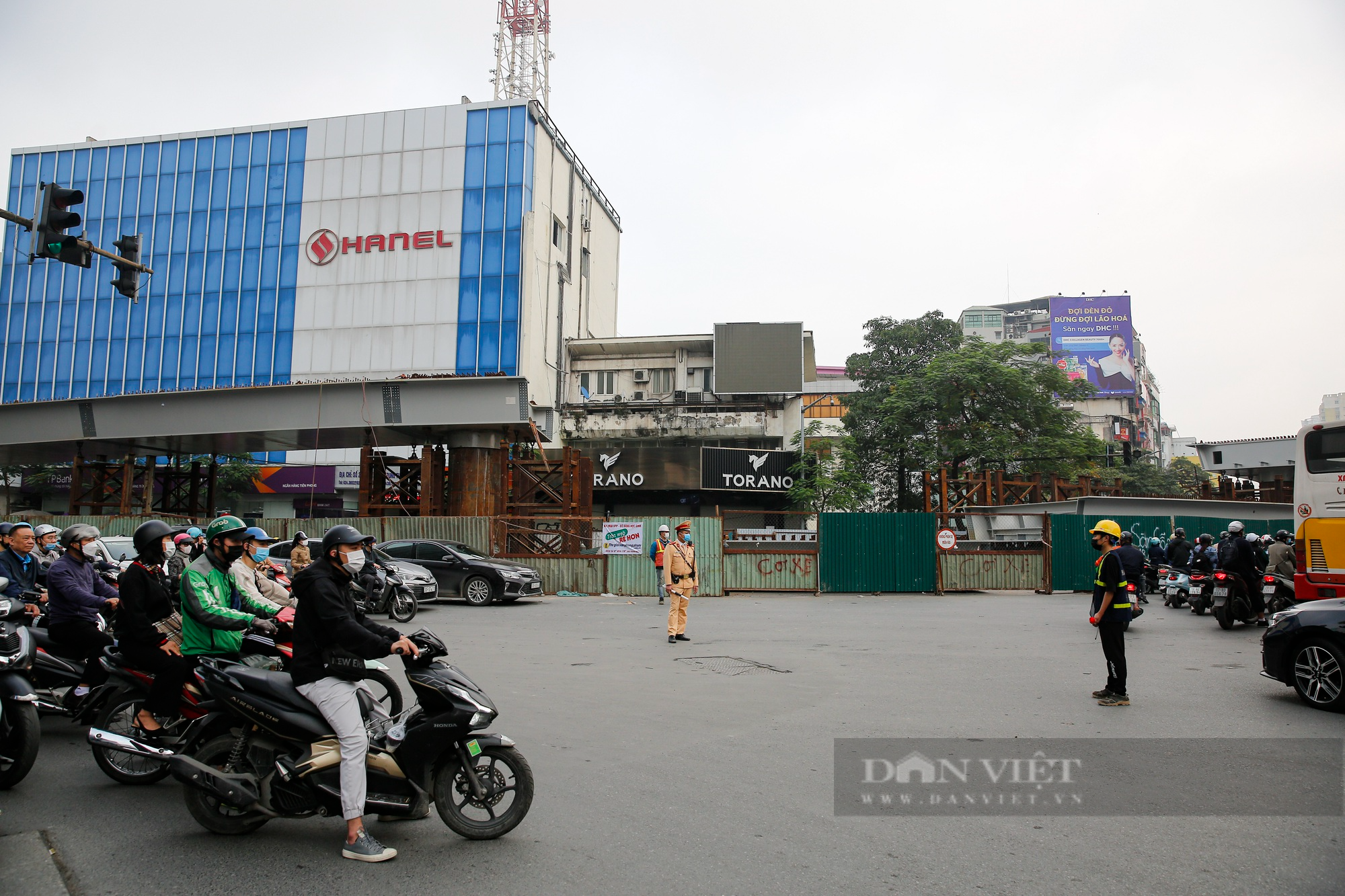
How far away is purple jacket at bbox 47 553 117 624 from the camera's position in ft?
21.2

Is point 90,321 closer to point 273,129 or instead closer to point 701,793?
point 273,129

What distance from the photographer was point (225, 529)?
5656mm

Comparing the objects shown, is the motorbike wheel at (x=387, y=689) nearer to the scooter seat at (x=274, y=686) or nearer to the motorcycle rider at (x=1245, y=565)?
the scooter seat at (x=274, y=686)

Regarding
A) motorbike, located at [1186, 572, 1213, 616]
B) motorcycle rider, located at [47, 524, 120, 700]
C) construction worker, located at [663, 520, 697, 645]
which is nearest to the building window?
motorbike, located at [1186, 572, 1213, 616]

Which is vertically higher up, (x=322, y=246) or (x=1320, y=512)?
(x=322, y=246)

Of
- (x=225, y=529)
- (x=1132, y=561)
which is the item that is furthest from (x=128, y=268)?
(x=1132, y=561)

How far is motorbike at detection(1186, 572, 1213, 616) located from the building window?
3109cm

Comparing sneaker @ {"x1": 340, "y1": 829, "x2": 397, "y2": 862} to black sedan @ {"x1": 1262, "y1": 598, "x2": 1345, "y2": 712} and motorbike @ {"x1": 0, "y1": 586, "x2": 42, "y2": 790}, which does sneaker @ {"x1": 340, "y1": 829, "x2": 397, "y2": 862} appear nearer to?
motorbike @ {"x1": 0, "y1": 586, "x2": 42, "y2": 790}

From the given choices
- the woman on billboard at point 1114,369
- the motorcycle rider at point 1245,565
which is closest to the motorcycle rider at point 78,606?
the motorcycle rider at point 1245,565

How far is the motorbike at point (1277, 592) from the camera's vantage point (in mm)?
13461

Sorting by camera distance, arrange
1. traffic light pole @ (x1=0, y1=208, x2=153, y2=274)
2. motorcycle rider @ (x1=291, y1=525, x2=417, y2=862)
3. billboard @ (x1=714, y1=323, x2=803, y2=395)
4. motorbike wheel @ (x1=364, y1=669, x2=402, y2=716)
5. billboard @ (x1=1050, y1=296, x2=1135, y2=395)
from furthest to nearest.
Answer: billboard @ (x1=1050, y1=296, x2=1135, y2=395) < billboard @ (x1=714, y1=323, x2=803, y2=395) < traffic light pole @ (x1=0, y1=208, x2=153, y2=274) < motorbike wheel @ (x1=364, y1=669, x2=402, y2=716) < motorcycle rider @ (x1=291, y1=525, x2=417, y2=862)

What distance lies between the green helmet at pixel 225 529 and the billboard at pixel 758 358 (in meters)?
36.1

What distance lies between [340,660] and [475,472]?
745 inches

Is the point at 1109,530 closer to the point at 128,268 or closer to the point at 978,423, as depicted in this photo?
the point at 128,268
